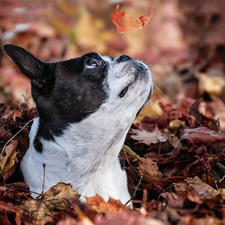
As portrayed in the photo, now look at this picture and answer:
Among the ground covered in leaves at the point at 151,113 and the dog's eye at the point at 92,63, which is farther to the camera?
the dog's eye at the point at 92,63

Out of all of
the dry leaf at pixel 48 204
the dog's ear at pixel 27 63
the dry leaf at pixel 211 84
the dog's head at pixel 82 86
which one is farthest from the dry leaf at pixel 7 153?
the dry leaf at pixel 211 84

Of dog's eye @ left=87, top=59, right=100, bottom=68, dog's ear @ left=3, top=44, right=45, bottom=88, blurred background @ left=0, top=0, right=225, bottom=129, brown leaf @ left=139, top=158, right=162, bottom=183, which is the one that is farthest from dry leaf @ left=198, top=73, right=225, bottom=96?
dog's ear @ left=3, top=44, right=45, bottom=88

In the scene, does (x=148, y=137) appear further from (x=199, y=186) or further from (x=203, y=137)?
(x=199, y=186)

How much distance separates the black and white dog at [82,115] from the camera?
195 cm

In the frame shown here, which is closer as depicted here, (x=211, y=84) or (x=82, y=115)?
(x=82, y=115)

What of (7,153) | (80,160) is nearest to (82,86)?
(80,160)

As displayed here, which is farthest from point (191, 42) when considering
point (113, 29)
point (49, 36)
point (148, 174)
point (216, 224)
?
point (216, 224)

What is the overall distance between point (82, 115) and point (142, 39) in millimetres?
8295

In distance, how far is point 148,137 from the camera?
2639 millimetres

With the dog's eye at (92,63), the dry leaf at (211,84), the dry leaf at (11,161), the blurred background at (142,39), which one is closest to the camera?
the dog's eye at (92,63)

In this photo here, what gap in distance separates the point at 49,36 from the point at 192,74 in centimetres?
446

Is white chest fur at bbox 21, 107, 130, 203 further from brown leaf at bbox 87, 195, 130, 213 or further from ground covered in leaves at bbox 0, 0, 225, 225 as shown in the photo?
brown leaf at bbox 87, 195, 130, 213

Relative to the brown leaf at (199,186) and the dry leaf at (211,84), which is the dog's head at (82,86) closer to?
the brown leaf at (199,186)

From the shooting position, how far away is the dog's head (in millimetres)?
1935
